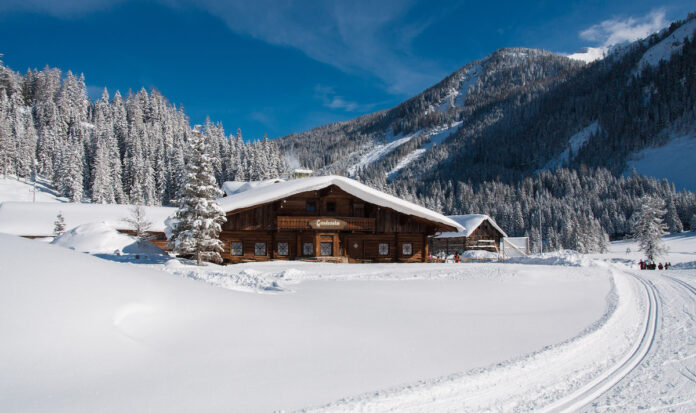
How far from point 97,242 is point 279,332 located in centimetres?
3230

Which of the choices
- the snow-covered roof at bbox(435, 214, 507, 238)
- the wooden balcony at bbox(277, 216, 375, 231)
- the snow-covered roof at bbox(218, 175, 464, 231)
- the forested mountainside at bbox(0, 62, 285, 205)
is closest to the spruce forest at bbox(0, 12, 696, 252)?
the forested mountainside at bbox(0, 62, 285, 205)

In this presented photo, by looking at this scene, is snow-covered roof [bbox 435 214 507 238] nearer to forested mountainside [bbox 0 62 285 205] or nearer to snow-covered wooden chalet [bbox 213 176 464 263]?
snow-covered wooden chalet [bbox 213 176 464 263]

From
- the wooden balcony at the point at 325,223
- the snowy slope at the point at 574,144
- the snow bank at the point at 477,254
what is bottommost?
the snow bank at the point at 477,254

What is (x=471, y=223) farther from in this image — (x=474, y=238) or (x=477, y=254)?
(x=477, y=254)

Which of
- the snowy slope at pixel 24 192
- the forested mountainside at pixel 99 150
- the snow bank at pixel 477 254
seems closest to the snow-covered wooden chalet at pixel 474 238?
Result: the snow bank at pixel 477 254

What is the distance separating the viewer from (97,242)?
104 feet

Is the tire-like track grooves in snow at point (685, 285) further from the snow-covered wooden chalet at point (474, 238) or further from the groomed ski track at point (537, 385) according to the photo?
the snow-covered wooden chalet at point (474, 238)

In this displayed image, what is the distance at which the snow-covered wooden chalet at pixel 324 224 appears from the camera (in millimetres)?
25734

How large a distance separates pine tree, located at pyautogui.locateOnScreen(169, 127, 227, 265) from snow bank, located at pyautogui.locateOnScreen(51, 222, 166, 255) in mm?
12501

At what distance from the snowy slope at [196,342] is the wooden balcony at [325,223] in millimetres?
17041

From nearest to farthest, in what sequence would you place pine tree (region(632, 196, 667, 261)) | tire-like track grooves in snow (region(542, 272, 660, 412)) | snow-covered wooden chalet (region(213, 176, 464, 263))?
1. tire-like track grooves in snow (region(542, 272, 660, 412))
2. snow-covered wooden chalet (region(213, 176, 464, 263))
3. pine tree (region(632, 196, 667, 261))

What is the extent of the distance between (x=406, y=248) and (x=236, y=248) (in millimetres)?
12548

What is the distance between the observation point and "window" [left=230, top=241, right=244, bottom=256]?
86.6 feet

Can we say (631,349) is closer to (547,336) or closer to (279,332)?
(547,336)
